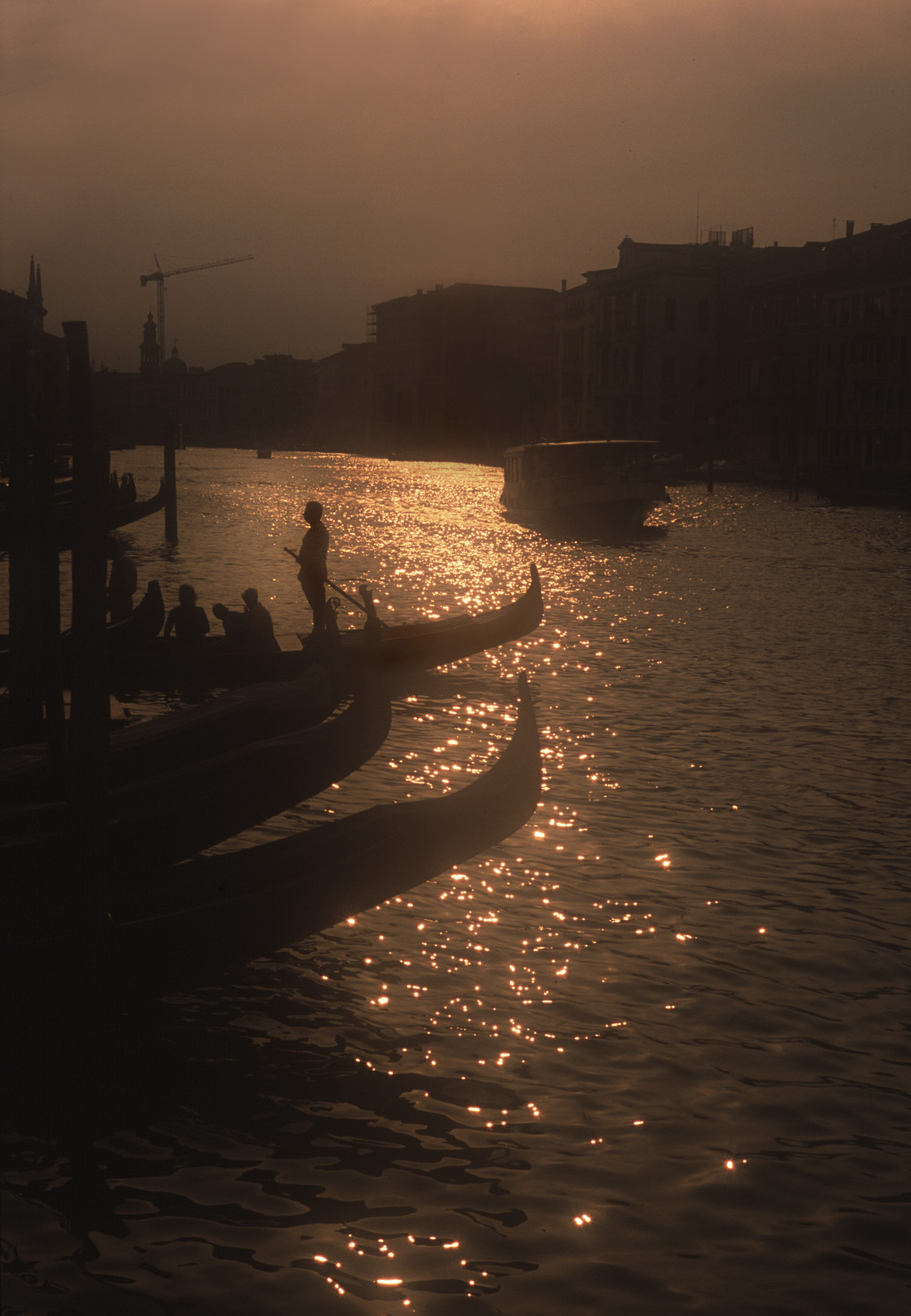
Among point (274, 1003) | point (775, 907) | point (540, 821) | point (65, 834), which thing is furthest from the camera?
point (540, 821)

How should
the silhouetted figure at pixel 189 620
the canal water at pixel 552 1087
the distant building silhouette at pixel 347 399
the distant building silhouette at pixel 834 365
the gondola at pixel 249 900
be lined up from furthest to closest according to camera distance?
the distant building silhouette at pixel 347 399, the distant building silhouette at pixel 834 365, the silhouetted figure at pixel 189 620, the gondola at pixel 249 900, the canal water at pixel 552 1087

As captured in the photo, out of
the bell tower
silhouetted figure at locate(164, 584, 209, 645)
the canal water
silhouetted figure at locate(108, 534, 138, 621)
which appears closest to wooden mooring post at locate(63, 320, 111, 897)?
the canal water

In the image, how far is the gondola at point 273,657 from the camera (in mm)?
12406

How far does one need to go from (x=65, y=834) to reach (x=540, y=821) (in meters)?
4.13

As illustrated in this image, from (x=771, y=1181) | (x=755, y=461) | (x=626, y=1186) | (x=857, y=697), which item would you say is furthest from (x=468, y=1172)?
(x=755, y=461)

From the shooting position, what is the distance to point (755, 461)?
2795 inches

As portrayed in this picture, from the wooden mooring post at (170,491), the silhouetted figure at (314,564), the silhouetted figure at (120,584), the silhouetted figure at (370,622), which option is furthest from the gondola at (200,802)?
the wooden mooring post at (170,491)

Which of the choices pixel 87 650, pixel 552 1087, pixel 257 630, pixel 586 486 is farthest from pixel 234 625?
pixel 586 486

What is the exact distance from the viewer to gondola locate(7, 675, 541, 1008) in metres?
5.35

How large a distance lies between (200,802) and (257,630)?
628 cm

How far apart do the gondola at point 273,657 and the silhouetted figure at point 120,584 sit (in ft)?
3.03

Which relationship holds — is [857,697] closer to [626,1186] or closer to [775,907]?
[775,907]

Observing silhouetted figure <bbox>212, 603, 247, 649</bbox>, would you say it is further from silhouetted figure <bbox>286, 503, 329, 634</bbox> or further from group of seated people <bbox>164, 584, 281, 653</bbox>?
silhouetted figure <bbox>286, 503, 329, 634</bbox>

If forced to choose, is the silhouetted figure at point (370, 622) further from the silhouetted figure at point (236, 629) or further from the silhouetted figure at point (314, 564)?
the silhouetted figure at point (314, 564)
